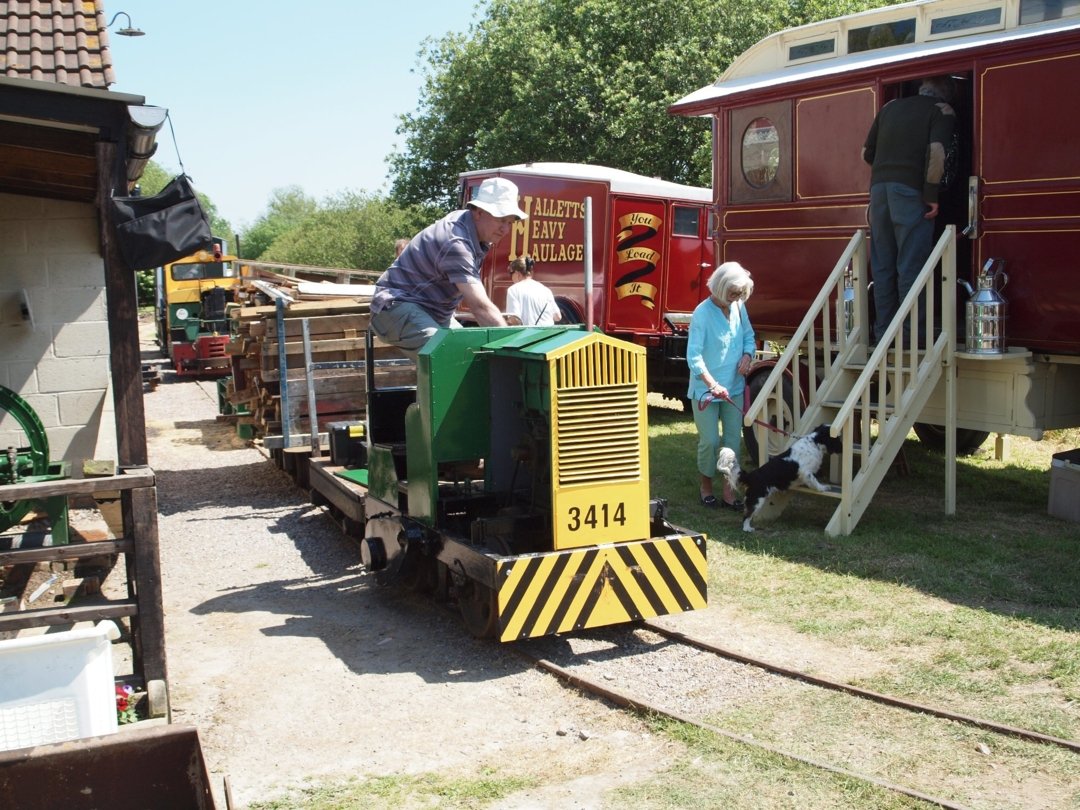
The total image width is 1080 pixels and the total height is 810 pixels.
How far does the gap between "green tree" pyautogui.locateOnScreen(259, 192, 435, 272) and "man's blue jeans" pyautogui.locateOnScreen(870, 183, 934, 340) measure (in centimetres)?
3649

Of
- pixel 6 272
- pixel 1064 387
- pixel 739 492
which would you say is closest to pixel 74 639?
pixel 6 272

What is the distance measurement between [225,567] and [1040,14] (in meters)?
7.15

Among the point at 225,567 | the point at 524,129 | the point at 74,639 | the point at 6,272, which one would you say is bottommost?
the point at 225,567

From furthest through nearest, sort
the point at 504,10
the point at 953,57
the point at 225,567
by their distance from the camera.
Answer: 1. the point at 504,10
2. the point at 953,57
3. the point at 225,567

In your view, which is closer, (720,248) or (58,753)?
(58,753)

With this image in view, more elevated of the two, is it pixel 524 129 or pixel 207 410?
pixel 524 129

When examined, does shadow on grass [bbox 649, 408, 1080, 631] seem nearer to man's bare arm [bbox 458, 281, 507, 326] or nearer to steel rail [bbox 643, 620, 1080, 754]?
steel rail [bbox 643, 620, 1080, 754]

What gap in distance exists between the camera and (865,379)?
8.01m

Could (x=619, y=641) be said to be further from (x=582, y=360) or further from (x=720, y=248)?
(x=720, y=248)

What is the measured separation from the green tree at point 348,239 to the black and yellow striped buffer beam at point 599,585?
3945 cm

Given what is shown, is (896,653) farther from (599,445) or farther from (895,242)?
(895,242)

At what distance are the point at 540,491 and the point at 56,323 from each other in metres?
4.75

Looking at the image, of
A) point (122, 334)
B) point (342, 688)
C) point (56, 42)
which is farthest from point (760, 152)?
point (342, 688)

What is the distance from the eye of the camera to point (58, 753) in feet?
13.0
